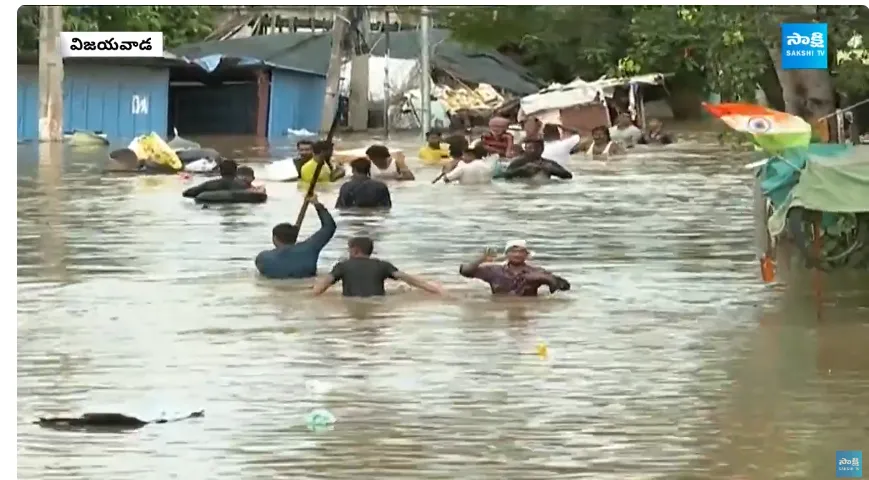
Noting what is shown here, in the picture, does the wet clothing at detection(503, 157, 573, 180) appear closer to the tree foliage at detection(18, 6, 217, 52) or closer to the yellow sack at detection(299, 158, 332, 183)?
the yellow sack at detection(299, 158, 332, 183)

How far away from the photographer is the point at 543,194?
23.6ft

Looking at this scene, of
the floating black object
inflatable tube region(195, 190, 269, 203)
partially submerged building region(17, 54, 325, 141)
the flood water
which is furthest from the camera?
inflatable tube region(195, 190, 269, 203)

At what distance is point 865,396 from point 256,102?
2233mm

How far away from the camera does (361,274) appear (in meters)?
7.14

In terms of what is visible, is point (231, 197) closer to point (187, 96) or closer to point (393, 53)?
point (187, 96)

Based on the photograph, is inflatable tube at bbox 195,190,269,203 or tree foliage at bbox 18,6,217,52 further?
inflatable tube at bbox 195,190,269,203

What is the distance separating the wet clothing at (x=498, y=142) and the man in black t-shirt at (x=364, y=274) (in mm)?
523

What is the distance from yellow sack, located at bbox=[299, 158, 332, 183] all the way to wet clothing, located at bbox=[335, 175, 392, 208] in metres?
0.08

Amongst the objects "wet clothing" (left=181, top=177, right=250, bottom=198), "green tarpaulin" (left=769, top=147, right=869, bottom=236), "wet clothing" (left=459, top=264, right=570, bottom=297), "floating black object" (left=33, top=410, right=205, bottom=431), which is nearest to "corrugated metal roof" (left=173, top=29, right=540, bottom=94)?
"wet clothing" (left=181, top=177, right=250, bottom=198)

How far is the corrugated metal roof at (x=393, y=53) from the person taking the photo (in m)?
6.84

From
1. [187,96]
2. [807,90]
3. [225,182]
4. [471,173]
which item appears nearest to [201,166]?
[225,182]

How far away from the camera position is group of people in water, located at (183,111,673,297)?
7078 millimetres

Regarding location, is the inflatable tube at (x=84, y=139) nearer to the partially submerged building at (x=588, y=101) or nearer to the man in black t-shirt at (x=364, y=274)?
the man in black t-shirt at (x=364, y=274)

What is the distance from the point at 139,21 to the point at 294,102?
2.31 ft
